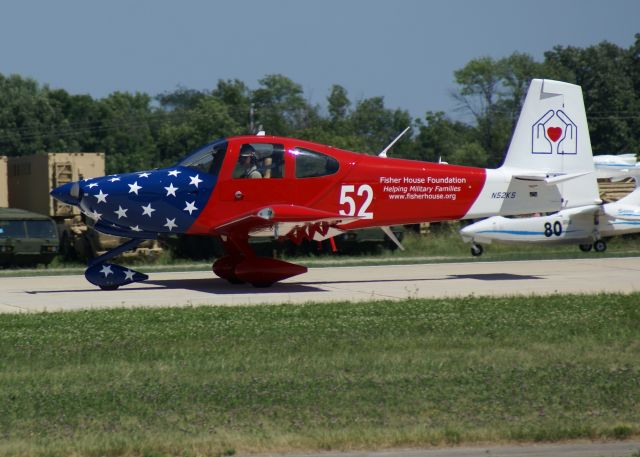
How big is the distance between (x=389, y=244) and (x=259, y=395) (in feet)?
65.7

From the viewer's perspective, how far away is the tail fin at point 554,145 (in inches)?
640

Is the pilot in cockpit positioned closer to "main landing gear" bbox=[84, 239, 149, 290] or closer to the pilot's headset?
the pilot's headset

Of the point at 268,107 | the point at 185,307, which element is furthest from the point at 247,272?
the point at 268,107

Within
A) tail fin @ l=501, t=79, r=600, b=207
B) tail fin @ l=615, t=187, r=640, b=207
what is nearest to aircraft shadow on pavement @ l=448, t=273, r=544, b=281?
tail fin @ l=501, t=79, r=600, b=207

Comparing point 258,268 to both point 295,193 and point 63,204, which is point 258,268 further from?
point 63,204

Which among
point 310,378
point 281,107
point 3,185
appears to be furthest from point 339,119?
point 310,378

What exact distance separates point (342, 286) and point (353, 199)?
1430 millimetres

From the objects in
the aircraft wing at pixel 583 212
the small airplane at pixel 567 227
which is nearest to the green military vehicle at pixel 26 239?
the small airplane at pixel 567 227

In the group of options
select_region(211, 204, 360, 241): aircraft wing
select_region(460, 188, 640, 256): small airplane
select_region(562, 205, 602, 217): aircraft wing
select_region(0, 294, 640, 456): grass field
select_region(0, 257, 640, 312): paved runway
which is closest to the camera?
select_region(0, 294, 640, 456): grass field

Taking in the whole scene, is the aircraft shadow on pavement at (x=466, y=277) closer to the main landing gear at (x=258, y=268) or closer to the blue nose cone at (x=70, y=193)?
the main landing gear at (x=258, y=268)

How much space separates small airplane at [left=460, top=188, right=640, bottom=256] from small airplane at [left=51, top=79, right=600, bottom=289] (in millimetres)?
8263

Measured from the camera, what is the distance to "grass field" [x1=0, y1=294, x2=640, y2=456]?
6781 millimetres

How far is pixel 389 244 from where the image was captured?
27641 mm

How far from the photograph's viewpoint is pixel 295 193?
14.9 metres
